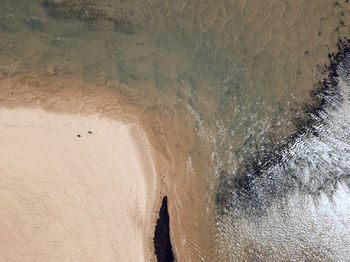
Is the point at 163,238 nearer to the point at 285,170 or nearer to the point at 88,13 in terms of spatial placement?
the point at 285,170

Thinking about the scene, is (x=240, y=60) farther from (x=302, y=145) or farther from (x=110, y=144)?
(x=110, y=144)

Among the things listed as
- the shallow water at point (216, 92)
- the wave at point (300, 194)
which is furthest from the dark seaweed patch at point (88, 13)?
the wave at point (300, 194)

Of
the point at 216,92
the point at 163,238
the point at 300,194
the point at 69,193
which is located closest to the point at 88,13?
the point at 216,92

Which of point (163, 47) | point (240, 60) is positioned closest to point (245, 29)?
point (240, 60)

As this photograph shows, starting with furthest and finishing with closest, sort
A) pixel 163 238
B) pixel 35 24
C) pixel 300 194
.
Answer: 1. pixel 300 194
2. pixel 35 24
3. pixel 163 238

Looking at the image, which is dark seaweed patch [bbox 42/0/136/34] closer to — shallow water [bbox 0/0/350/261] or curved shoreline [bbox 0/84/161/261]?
shallow water [bbox 0/0/350/261]

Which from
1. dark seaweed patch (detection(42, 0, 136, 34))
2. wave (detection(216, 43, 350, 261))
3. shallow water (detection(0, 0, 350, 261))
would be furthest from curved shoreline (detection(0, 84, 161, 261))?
dark seaweed patch (detection(42, 0, 136, 34))
